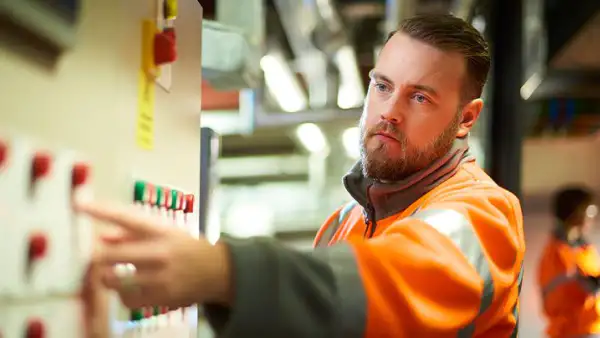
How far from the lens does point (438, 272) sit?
74 centimetres

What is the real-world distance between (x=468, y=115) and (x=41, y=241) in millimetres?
695

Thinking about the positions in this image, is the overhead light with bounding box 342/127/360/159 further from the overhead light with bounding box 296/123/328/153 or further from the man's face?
the man's face

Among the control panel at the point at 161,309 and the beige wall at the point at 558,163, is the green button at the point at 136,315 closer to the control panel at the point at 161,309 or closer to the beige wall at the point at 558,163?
the control panel at the point at 161,309

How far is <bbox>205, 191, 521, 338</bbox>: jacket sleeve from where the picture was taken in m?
0.67

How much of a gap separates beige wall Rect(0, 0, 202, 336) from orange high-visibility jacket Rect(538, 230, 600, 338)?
2572mm

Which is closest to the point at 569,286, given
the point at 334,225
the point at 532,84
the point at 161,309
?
the point at 532,84

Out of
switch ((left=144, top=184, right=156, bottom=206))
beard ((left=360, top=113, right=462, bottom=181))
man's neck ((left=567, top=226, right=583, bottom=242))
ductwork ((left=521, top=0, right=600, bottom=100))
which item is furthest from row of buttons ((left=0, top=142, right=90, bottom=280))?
man's neck ((left=567, top=226, right=583, bottom=242))

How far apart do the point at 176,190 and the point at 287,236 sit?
13.0ft

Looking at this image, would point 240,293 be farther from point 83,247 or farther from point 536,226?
point 536,226

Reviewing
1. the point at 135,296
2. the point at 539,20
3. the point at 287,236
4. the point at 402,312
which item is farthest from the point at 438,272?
the point at 287,236

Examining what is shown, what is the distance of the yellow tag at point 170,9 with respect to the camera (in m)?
1.07

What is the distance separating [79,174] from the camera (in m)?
0.77

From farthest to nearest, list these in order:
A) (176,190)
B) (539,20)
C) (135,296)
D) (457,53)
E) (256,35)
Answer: (539,20) → (256,35) → (176,190) → (457,53) → (135,296)

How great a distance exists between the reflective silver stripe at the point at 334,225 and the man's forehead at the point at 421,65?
14.0 inches
